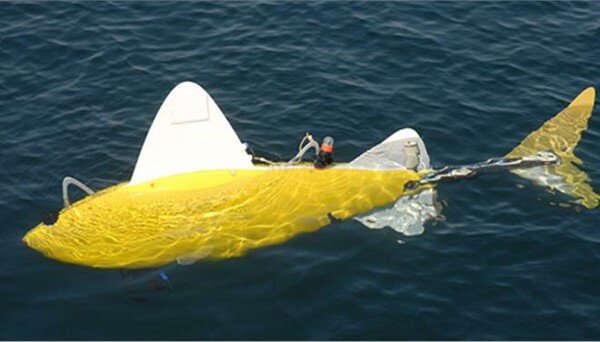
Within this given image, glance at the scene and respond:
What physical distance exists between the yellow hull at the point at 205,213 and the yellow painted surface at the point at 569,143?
3659mm

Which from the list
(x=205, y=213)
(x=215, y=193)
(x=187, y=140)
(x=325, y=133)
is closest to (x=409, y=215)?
(x=325, y=133)

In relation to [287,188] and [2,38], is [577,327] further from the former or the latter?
[2,38]

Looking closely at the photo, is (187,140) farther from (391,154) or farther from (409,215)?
(409,215)

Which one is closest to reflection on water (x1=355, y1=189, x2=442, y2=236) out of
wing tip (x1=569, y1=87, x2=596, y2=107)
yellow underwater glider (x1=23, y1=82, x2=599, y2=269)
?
yellow underwater glider (x1=23, y1=82, x2=599, y2=269)

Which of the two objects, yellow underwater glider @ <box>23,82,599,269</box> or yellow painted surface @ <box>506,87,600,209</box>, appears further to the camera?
yellow painted surface @ <box>506,87,600,209</box>

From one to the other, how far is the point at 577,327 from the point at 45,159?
506 inches

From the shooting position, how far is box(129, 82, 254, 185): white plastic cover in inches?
615

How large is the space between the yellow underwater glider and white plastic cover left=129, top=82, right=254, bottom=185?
0.02 meters

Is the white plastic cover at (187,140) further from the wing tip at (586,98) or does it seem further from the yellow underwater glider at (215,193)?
the wing tip at (586,98)

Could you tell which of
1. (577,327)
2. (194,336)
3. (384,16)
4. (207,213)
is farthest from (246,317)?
(384,16)

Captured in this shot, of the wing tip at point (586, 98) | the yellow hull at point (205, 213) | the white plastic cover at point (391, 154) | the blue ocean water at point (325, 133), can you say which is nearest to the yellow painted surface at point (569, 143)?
the wing tip at point (586, 98)

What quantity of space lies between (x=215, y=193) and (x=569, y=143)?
901 centimetres

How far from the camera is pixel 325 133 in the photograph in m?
18.8

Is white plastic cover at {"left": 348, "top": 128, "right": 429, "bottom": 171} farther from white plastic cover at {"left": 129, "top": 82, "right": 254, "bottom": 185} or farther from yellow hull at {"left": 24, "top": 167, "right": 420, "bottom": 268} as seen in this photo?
white plastic cover at {"left": 129, "top": 82, "right": 254, "bottom": 185}
